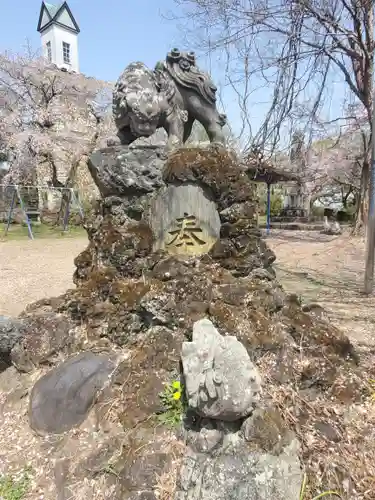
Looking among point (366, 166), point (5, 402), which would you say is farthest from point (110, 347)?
point (366, 166)

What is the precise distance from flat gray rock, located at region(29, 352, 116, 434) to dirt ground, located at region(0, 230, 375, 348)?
9.37 feet

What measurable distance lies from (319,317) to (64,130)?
60.2 feet

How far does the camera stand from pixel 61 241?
42.9 ft

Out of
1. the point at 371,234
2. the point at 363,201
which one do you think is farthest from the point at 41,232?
the point at 371,234

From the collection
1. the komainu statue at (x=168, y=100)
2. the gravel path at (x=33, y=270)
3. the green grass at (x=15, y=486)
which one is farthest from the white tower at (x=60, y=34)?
the green grass at (x=15, y=486)

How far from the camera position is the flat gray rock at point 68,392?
2574 millimetres

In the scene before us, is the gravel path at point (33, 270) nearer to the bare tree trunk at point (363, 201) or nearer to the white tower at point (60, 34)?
the bare tree trunk at point (363, 201)

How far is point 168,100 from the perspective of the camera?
350cm

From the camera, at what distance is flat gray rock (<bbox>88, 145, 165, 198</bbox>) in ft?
10.8

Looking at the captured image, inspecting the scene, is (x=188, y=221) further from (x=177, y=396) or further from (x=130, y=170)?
(x=177, y=396)

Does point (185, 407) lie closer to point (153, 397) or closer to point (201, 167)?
point (153, 397)

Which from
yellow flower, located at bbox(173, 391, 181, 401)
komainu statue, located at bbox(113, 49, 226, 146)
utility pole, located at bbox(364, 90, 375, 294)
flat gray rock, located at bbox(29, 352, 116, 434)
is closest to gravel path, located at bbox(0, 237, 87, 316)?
flat gray rock, located at bbox(29, 352, 116, 434)

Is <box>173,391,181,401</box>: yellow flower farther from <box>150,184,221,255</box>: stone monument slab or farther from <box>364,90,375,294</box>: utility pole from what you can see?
<box>364,90,375,294</box>: utility pole

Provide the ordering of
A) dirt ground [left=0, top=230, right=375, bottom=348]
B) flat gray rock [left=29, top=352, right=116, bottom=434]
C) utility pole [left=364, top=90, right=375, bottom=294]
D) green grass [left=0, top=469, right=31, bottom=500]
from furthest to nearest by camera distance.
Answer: utility pole [left=364, top=90, right=375, bottom=294] < dirt ground [left=0, top=230, right=375, bottom=348] < flat gray rock [left=29, top=352, right=116, bottom=434] < green grass [left=0, top=469, right=31, bottom=500]
